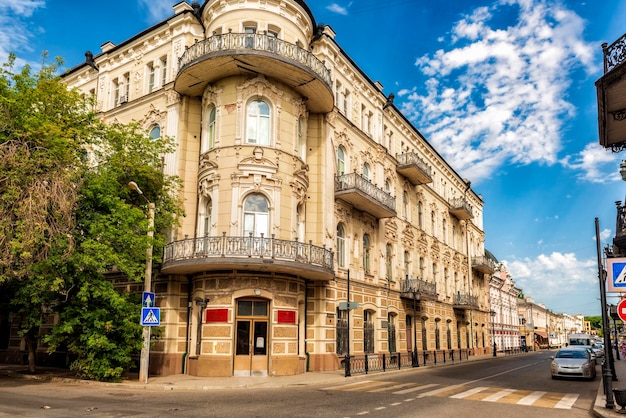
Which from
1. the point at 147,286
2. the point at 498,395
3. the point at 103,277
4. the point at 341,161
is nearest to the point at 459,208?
the point at 341,161

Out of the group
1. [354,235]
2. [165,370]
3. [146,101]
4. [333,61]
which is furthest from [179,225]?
[333,61]

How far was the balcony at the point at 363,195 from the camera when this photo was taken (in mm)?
26578

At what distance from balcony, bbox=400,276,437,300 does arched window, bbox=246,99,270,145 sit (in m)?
15.3

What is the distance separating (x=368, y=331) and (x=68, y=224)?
17372mm

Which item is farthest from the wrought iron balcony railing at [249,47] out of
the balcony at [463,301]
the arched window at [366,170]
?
the balcony at [463,301]

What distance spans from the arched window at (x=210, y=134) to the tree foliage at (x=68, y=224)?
331 cm

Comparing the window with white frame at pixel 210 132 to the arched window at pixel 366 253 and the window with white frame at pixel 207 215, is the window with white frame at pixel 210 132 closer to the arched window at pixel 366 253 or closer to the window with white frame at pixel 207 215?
the window with white frame at pixel 207 215

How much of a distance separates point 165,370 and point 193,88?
41.8ft

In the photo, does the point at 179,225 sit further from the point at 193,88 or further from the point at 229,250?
the point at 193,88

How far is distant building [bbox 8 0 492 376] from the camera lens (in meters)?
20.8

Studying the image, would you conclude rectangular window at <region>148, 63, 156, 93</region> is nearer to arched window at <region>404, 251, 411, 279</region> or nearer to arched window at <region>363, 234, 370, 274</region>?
arched window at <region>363, 234, 370, 274</region>

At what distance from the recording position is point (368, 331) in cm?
2884

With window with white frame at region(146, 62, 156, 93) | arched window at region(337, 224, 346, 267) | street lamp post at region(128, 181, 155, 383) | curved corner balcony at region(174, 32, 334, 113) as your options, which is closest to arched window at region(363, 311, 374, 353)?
arched window at region(337, 224, 346, 267)

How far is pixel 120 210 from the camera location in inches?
756
